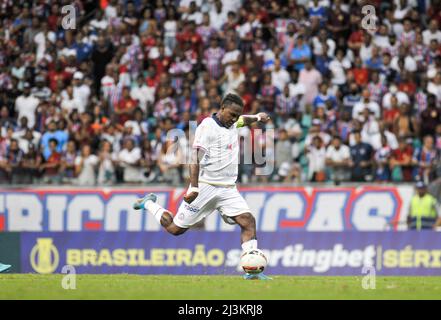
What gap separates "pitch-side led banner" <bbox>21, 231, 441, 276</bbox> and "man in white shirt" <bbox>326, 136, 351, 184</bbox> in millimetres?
3063

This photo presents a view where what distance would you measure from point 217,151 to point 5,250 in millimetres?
Result: 8607

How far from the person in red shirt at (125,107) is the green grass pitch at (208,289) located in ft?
38.5

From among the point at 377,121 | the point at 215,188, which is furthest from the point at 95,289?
the point at 377,121

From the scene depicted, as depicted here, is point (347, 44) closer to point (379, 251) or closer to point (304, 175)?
point (304, 175)

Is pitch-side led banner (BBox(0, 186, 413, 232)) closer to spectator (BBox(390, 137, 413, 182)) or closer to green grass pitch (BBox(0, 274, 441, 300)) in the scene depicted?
spectator (BBox(390, 137, 413, 182))

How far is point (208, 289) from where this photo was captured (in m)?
14.6

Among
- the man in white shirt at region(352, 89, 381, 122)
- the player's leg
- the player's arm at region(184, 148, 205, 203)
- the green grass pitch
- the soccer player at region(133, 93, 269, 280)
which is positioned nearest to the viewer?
the green grass pitch

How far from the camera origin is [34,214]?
26766mm

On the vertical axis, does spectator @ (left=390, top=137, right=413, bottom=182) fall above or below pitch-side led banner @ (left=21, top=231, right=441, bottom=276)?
above

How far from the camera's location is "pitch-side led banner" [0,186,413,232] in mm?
25844

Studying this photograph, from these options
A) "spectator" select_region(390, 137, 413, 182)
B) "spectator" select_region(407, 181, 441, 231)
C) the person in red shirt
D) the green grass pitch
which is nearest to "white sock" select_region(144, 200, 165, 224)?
the green grass pitch

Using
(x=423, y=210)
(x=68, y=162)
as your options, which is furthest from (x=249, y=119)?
(x=68, y=162)

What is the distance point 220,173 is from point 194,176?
2.08ft

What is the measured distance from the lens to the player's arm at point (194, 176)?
15898 millimetres
